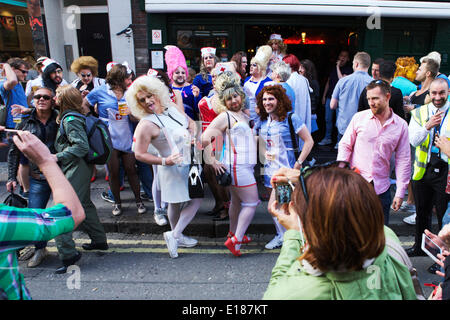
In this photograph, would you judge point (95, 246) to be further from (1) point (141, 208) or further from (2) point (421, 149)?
(2) point (421, 149)

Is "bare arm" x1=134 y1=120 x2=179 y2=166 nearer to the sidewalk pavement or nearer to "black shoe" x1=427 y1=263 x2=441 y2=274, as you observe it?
the sidewalk pavement

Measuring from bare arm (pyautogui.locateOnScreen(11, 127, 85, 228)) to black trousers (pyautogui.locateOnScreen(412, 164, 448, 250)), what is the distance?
3.28 m

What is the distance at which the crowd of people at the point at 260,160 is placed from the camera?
3.73ft

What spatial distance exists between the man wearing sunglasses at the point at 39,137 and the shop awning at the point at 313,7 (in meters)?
4.28

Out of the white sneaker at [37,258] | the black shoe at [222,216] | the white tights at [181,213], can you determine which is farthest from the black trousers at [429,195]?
the white sneaker at [37,258]

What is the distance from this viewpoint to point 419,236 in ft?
12.0

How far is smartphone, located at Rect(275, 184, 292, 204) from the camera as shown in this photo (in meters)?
1.68

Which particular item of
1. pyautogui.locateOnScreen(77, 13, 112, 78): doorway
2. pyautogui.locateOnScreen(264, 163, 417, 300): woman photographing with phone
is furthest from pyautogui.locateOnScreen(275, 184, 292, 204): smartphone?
pyautogui.locateOnScreen(77, 13, 112, 78): doorway

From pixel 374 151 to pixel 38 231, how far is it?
2880 millimetres

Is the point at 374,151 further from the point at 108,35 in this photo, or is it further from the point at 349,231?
the point at 108,35

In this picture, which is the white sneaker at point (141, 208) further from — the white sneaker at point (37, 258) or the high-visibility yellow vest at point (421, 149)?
the high-visibility yellow vest at point (421, 149)

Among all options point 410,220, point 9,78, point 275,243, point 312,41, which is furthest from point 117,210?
point 312,41

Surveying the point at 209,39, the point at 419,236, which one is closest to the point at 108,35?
the point at 209,39
